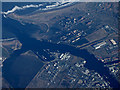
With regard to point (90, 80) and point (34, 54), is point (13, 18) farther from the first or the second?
point (90, 80)

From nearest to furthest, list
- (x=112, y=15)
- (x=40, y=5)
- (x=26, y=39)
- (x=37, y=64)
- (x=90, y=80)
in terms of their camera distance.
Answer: (x=90, y=80) < (x=37, y=64) < (x=26, y=39) < (x=112, y=15) < (x=40, y=5)

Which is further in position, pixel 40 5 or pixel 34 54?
pixel 40 5

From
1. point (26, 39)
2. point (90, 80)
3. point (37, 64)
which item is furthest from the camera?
point (26, 39)

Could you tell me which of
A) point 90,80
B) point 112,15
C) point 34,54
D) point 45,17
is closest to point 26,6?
point 45,17

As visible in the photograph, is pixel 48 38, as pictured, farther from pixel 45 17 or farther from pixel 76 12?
pixel 76 12

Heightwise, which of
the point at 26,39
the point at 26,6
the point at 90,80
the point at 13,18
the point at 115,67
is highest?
the point at 26,6

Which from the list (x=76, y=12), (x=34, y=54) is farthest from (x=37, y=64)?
(x=76, y=12)

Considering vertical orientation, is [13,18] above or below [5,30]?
above

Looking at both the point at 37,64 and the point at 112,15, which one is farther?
the point at 112,15

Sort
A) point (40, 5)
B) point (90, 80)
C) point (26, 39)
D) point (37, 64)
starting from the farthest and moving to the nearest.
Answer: point (40, 5) < point (26, 39) < point (37, 64) < point (90, 80)
